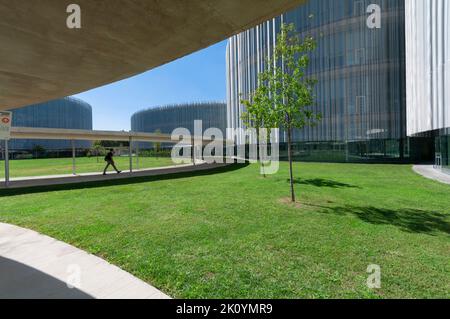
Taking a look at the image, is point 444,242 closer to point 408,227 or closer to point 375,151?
point 408,227

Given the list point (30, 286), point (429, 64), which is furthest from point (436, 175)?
point (30, 286)

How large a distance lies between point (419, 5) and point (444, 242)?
21277 mm

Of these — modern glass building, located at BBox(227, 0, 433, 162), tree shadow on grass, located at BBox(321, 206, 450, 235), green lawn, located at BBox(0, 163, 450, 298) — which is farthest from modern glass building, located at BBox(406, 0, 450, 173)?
tree shadow on grass, located at BBox(321, 206, 450, 235)

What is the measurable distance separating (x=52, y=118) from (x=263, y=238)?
11139cm

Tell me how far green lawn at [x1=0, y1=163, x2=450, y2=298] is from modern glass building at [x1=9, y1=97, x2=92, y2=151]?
80.4 m

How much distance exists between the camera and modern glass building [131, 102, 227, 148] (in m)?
82.3

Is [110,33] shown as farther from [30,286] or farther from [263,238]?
[263,238]

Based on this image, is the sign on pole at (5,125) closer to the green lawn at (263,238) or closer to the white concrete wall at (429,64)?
the green lawn at (263,238)

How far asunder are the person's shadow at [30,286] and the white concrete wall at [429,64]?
18855 millimetres

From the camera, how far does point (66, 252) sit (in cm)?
472

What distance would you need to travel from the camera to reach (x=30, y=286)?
358 cm
